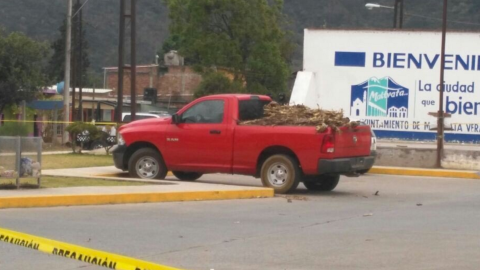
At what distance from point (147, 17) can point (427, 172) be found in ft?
284

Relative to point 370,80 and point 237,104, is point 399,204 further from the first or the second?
point 370,80

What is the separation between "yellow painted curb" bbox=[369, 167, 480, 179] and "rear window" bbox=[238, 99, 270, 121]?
7.79 m

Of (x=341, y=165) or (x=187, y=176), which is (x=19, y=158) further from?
(x=341, y=165)

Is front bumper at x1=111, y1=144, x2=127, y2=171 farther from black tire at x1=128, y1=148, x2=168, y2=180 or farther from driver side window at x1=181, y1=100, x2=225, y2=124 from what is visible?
driver side window at x1=181, y1=100, x2=225, y2=124

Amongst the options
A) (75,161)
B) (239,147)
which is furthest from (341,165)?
(75,161)

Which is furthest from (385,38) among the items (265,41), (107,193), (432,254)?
(265,41)

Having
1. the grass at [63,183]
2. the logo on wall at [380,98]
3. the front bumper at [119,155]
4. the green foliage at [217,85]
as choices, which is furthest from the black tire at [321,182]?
the green foliage at [217,85]

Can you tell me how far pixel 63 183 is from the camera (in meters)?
16.9

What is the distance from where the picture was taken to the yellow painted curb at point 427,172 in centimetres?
2414

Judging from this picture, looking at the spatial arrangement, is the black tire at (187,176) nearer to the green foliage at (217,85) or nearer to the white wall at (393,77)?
the white wall at (393,77)

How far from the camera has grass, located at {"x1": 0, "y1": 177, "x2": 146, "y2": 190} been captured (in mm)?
15594

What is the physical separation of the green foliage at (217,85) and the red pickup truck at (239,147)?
1503 inches

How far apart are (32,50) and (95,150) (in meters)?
16.0

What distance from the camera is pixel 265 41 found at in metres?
57.9
